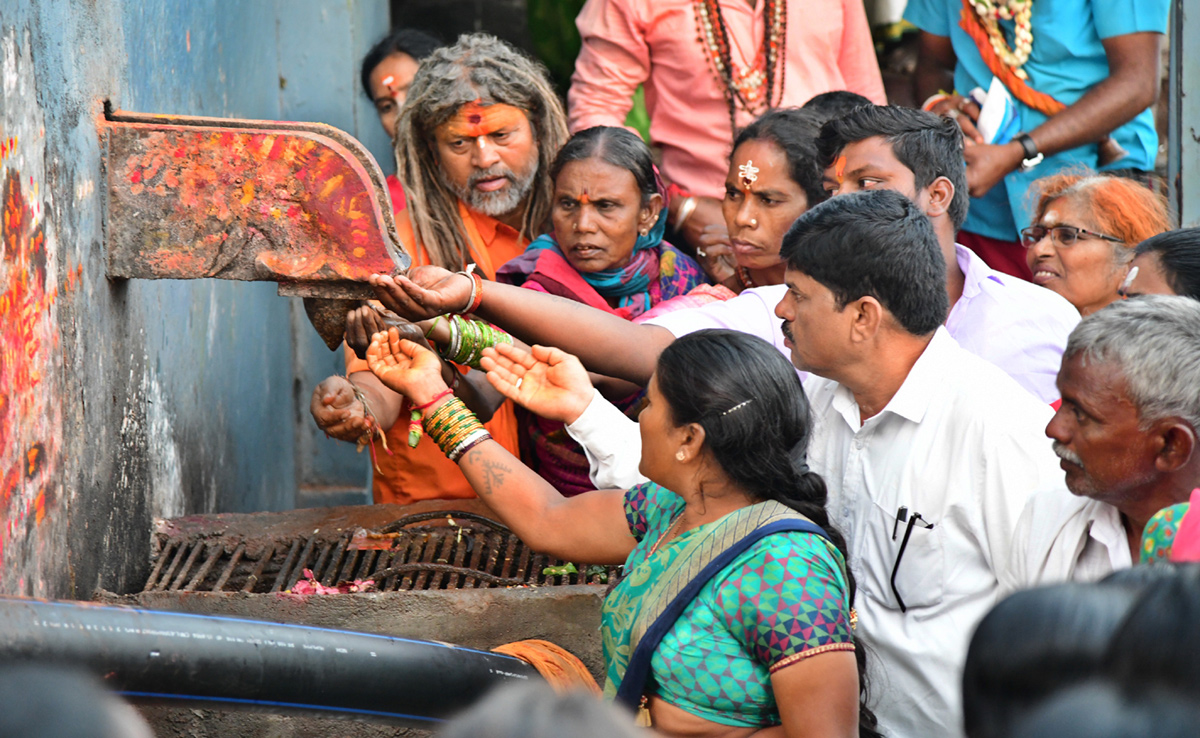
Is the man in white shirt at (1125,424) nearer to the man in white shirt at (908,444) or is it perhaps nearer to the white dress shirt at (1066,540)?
the white dress shirt at (1066,540)

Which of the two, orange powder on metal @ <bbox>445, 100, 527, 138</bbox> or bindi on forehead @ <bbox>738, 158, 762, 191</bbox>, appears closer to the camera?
bindi on forehead @ <bbox>738, 158, 762, 191</bbox>

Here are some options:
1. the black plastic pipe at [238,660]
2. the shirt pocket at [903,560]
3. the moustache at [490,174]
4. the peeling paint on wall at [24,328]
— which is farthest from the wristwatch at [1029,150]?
the black plastic pipe at [238,660]

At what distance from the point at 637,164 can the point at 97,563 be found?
6.22 ft

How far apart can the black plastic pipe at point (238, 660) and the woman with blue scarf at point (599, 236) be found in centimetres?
197

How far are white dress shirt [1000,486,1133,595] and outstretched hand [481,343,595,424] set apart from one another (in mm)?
985

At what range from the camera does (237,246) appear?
8.07ft

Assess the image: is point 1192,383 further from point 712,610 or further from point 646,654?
point 646,654

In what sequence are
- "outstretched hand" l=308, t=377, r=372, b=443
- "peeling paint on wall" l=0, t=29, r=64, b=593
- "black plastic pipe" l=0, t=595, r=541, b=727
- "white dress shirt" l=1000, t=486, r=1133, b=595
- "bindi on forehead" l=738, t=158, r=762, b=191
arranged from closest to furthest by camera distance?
"black plastic pipe" l=0, t=595, r=541, b=727 < "white dress shirt" l=1000, t=486, r=1133, b=595 < "peeling paint on wall" l=0, t=29, r=64, b=593 < "outstretched hand" l=308, t=377, r=372, b=443 < "bindi on forehead" l=738, t=158, r=762, b=191

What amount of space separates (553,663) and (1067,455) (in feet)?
3.16

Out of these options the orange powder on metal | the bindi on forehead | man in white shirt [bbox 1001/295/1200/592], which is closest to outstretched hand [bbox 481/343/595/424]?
the bindi on forehead

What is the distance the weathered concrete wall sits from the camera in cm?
201

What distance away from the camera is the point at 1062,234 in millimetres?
3348

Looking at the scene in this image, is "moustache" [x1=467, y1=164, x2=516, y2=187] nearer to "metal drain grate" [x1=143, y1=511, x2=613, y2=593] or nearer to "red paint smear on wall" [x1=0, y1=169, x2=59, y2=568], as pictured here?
"metal drain grate" [x1=143, y1=511, x2=613, y2=593]

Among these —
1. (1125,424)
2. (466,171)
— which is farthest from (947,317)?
(466,171)
